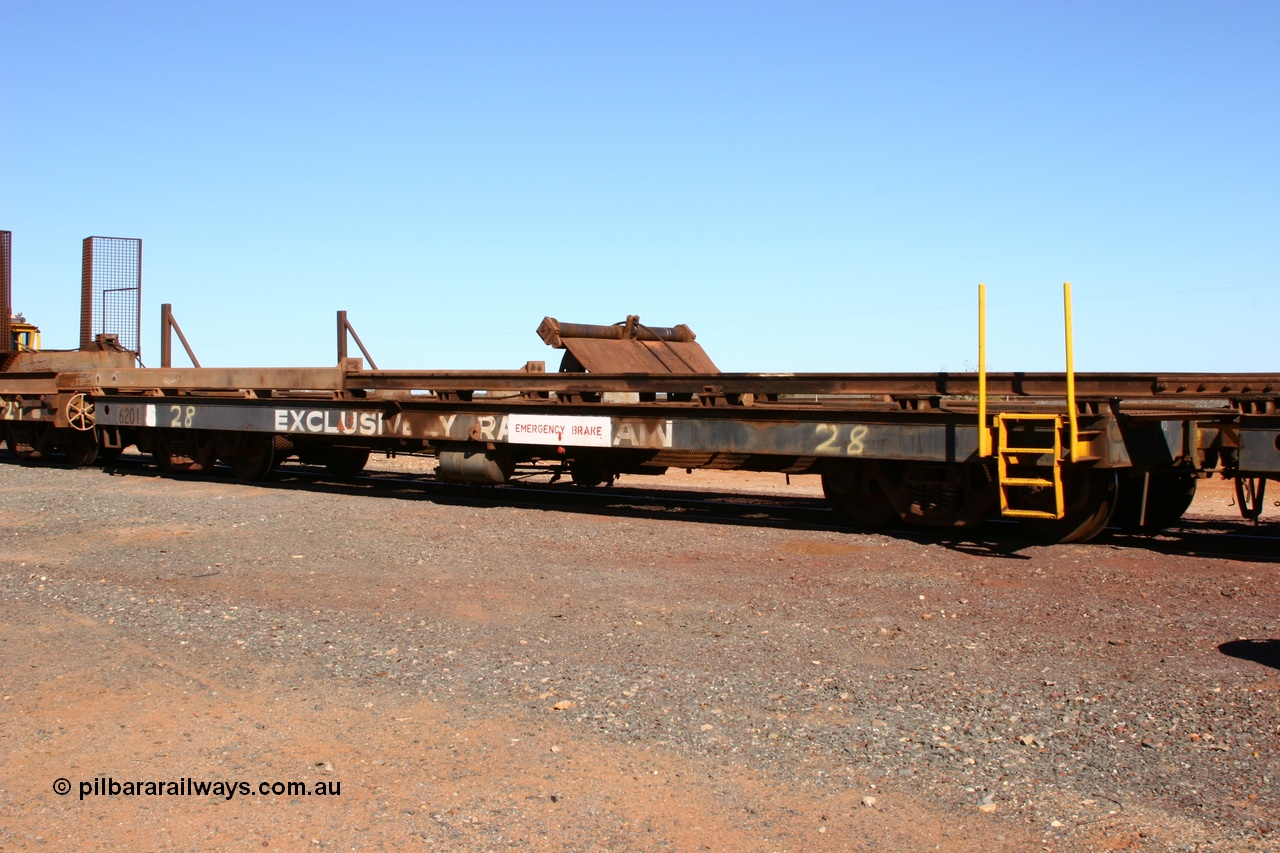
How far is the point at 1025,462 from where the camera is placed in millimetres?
9203

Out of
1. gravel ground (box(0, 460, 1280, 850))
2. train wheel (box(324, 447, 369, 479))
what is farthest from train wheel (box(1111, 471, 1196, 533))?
train wheel (box(324, 447, 369, 479))

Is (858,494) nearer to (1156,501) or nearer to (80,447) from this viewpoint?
(1156,501)

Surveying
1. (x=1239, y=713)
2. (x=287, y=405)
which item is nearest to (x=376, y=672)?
(x=1239, y=713)

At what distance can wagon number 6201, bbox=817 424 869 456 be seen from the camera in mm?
9953

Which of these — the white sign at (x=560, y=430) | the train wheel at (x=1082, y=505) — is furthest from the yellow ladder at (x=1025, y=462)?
the white sign at (x=560, y=430)

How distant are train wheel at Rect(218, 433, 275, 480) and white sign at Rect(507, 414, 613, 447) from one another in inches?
186

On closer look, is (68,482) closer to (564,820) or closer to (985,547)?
(985,547)

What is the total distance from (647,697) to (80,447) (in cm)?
1554

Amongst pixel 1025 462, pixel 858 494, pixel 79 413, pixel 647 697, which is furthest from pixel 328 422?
pixel 647 697

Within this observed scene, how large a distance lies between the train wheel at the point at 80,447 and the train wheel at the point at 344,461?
4.40 metres

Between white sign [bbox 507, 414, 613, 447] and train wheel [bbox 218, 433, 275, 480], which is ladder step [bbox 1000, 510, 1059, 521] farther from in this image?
train wheel [bbox 218, 433, 275, 480]

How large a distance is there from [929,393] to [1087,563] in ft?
6.27

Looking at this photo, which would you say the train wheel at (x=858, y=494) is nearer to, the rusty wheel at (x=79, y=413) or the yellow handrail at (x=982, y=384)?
the yellow handrail at (x=982, y=384)

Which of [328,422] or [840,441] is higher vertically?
[328,422]
